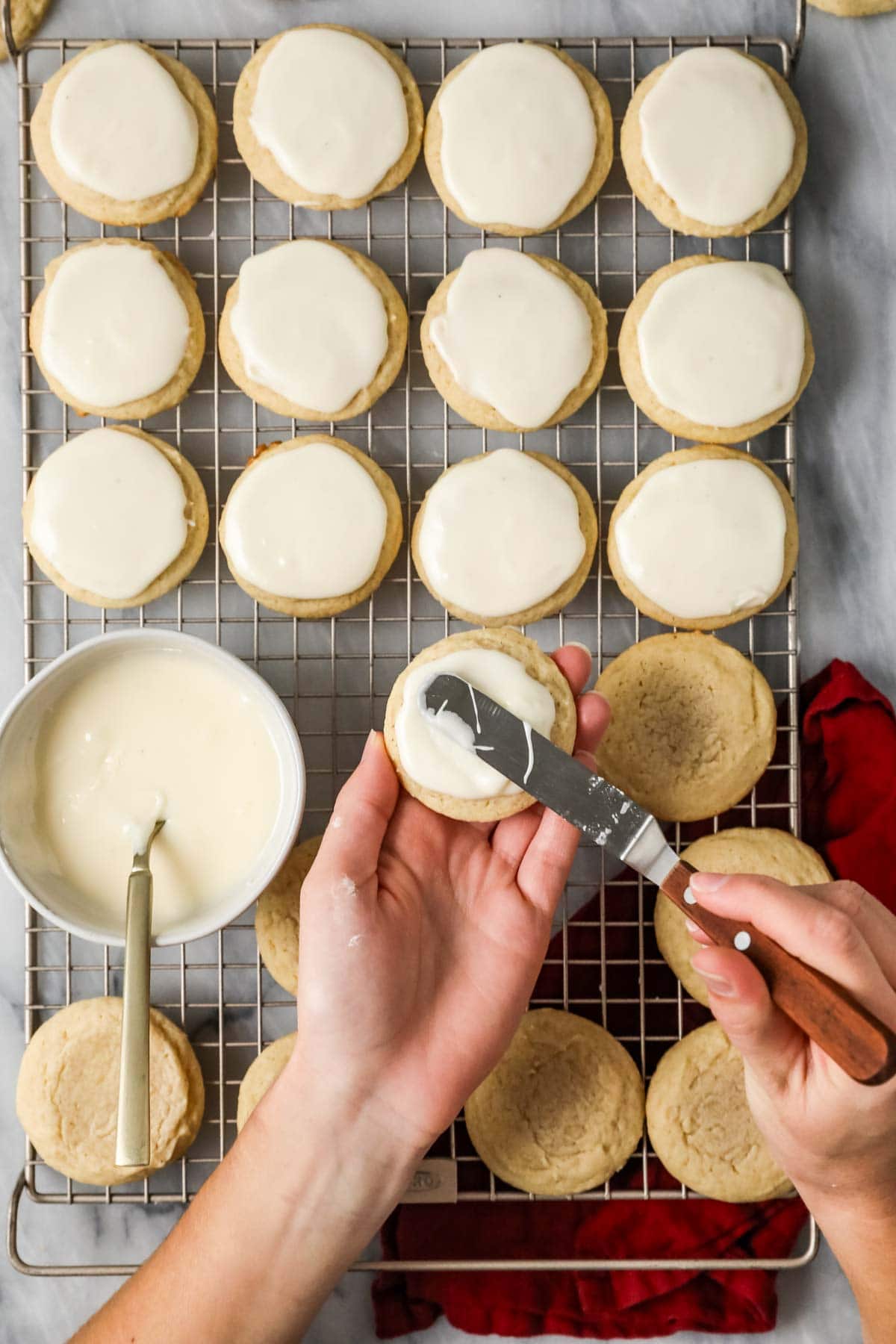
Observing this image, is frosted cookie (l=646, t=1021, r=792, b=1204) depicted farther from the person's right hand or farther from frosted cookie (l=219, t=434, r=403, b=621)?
frosted cookie (l=219, t=434, r=403, b=621)

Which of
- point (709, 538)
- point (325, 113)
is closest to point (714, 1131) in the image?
point (709, 538)

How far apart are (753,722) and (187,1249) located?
3.58ft

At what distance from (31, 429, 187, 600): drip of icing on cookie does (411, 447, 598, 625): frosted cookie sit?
40 cm

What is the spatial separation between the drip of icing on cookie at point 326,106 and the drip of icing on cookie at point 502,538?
1.69ft

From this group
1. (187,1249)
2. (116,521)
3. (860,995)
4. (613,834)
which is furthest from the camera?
(116,521)

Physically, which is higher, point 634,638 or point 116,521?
point 116,521

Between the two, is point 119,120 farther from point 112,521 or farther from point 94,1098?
point 94,1098

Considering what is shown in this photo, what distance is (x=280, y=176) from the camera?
63.8 inches

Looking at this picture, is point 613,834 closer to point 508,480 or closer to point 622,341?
point 508,480

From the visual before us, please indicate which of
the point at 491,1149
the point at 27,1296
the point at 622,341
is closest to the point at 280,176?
the point at 622,341

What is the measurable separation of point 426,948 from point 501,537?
0.61 meters

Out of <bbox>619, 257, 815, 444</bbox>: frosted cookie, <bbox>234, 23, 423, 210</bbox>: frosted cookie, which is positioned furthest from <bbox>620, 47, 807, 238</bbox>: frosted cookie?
<bbox>234, 23, 423, 210</bbox>: frosted cookie

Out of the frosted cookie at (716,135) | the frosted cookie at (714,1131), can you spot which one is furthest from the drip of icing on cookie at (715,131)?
the frosted cookie at (714,1131)

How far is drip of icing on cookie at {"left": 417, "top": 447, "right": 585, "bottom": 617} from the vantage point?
1.59 meters
